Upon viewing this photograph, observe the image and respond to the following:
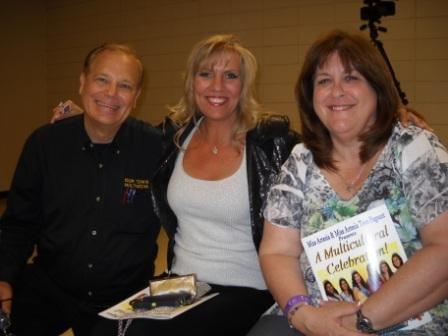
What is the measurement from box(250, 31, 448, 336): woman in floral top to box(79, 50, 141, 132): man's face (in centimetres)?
85

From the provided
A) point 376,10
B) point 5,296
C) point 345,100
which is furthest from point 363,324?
point 376,10

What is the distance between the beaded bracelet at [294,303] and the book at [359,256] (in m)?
0.06

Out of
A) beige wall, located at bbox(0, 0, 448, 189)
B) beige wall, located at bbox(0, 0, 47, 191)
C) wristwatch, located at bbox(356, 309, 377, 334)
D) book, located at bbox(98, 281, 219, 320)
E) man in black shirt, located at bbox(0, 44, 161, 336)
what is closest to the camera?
wristwatch, located at bbox(356, 309, 377, 334)

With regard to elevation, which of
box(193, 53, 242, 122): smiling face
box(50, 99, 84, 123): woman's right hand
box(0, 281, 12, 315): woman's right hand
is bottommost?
box(0, 281, 12, 315): woman's right hand

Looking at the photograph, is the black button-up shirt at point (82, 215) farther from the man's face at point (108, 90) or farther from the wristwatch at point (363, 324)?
the wristwatch at point (363, 324)

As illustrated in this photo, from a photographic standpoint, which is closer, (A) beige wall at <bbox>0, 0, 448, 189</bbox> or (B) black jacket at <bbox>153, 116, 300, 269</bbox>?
(B) black jacket at <bbox>153, 116, 300, 269</bbox>

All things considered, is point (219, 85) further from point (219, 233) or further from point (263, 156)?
point (219, 233)

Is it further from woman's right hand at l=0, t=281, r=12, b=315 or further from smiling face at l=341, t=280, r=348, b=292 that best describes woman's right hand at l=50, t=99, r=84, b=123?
smiling face at l=341, t=280, r=348, b=292

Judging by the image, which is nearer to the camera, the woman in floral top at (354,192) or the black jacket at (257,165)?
the woman in floral top at (354,192)

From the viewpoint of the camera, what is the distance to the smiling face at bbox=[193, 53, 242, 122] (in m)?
2.05

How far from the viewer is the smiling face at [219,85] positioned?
2.05 metres

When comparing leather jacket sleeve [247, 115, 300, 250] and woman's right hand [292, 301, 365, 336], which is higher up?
leather jacket sleeve [247, 115, 300, 250]

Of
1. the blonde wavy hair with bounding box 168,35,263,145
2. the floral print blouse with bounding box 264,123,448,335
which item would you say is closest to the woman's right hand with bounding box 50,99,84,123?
the blonde wavy hair with bounding box 168,35,263,145

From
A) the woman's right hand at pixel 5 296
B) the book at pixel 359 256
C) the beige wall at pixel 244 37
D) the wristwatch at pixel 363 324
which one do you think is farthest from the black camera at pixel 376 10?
the woman's right hand at pixel 5 296
